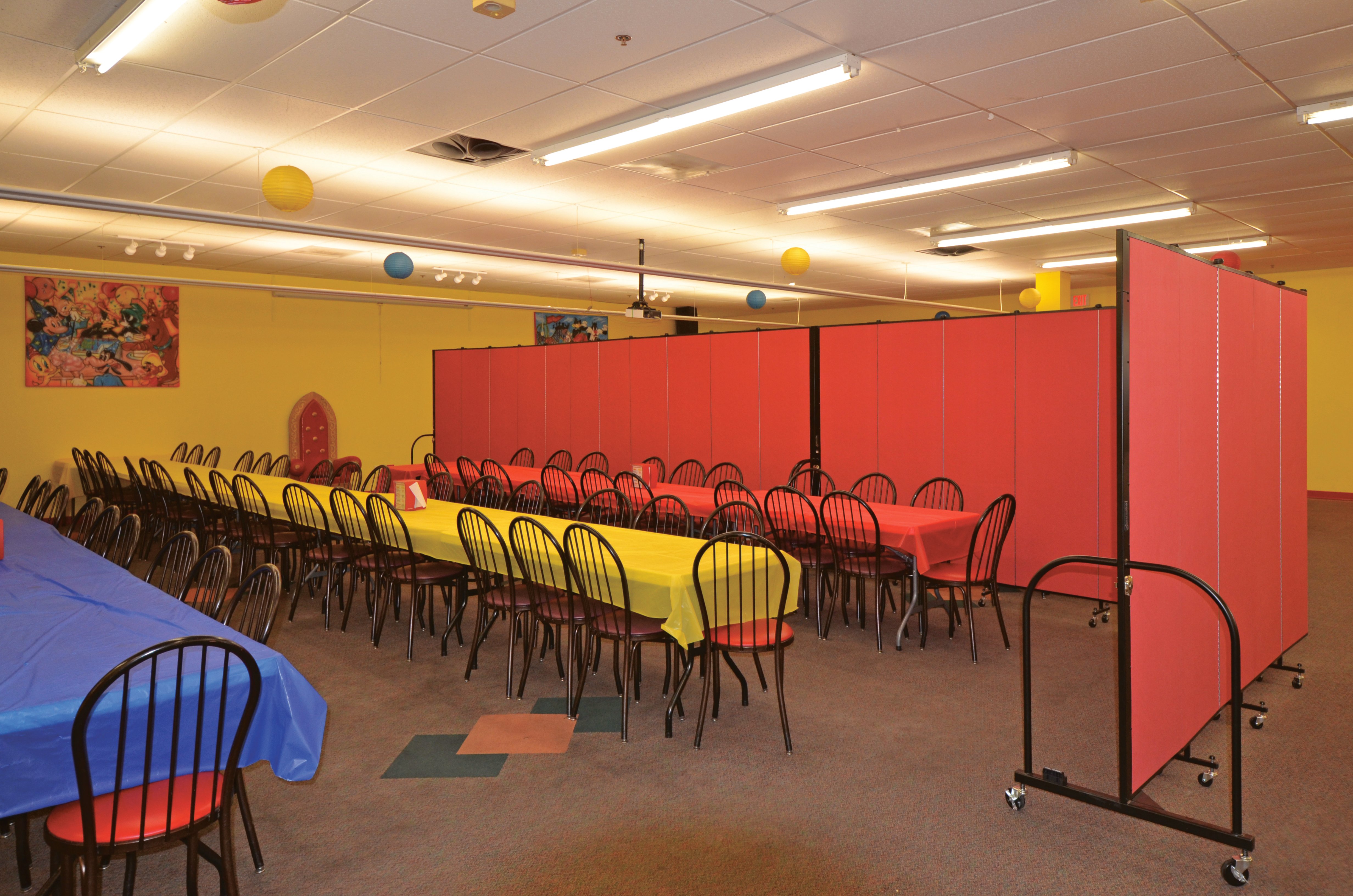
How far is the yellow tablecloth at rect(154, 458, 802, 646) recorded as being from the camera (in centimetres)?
360

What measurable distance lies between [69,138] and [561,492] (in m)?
4.23

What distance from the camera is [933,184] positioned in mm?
6191

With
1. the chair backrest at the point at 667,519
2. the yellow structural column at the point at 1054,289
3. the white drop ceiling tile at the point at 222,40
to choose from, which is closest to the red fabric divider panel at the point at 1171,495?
the chair backrest at the point at 667,519

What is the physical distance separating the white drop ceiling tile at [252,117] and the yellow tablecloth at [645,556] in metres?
2.41

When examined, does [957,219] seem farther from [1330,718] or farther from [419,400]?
[419,400]

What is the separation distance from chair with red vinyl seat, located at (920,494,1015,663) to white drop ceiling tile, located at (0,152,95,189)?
6.29 meters

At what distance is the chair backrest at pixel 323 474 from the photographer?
27.9 feet

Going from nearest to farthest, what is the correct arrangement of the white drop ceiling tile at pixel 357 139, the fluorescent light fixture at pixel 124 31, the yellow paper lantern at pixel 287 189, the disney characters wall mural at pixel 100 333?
the fluorescent light fixture at pixel 124 31 < the yellow paper lantern at pixel 287 189 < the white drop ceiling tile at pixel 357 139 < the disney characters wall mural at pixel 100 333

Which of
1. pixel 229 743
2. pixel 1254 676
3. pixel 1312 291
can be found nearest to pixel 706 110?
pixel 229 743

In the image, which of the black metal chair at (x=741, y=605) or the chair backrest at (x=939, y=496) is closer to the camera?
the black metal chair at (x=741, y=605)

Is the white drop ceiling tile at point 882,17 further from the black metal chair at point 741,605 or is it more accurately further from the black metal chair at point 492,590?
the black metal chair at point 492,590

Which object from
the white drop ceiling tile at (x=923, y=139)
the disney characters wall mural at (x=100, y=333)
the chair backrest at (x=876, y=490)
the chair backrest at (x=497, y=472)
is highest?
the white drop ceiling tile at (x=923, y=139)

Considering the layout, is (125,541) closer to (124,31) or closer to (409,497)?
(409,497)

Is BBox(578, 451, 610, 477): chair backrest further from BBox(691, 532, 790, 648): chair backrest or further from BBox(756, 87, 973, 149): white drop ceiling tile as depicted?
BBox(691, 532, 790, 648): chair backrest
